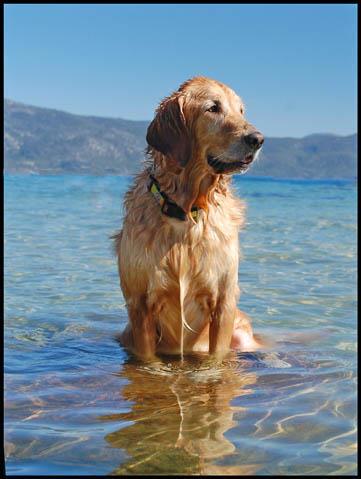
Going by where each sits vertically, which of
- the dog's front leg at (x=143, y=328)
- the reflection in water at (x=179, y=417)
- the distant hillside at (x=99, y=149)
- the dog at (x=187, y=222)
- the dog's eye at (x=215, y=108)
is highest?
the distant hillside at (x=99, y=149)

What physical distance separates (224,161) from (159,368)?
1.46m

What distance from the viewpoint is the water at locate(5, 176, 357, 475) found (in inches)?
136

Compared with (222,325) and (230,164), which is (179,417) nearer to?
(222,325)

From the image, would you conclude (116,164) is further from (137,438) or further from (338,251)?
(137,438)

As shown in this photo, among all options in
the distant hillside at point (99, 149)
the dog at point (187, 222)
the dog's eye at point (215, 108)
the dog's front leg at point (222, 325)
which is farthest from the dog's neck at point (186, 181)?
the distant hillside at point (99, 149)

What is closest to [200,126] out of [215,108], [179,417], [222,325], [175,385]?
[215,108]

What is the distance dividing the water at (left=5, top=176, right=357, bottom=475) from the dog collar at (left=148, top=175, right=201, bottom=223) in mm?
1033

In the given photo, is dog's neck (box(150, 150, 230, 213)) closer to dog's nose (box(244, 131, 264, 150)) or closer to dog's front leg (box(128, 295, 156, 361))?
dog's nose (box(244, 131, 264, 150))

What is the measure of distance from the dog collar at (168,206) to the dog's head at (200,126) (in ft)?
0.78

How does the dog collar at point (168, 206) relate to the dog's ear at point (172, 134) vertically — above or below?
below

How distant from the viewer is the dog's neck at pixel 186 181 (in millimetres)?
4992

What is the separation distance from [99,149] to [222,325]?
3157 inches

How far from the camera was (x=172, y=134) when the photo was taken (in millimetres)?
4922

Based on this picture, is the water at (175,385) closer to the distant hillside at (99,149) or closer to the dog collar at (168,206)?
the dog collar at (168,206)
